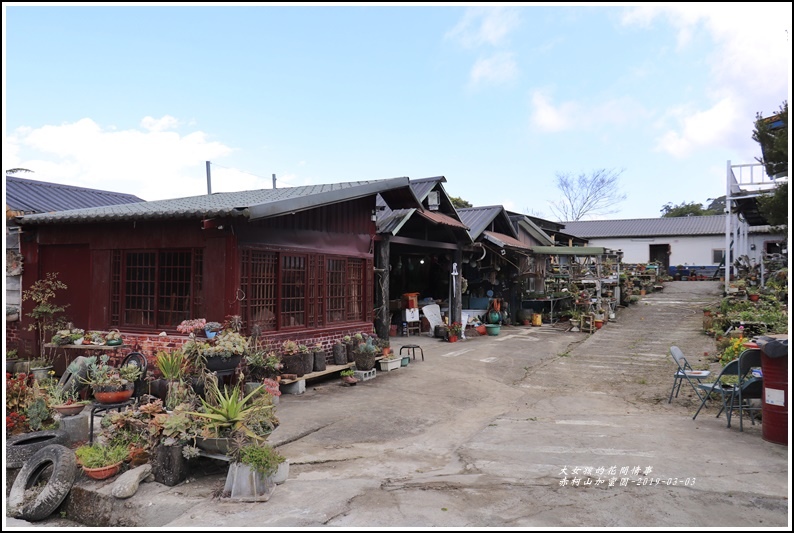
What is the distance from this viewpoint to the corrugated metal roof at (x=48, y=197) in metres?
11.7

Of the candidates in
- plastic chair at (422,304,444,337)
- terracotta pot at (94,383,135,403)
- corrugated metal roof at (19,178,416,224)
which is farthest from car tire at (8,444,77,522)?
plastic chair at (422,304,444,337)

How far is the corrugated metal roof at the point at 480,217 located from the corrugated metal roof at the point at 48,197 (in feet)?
33.9

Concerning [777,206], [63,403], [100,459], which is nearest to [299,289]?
[63,403]

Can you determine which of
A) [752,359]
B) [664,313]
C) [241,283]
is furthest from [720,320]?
[241,283]

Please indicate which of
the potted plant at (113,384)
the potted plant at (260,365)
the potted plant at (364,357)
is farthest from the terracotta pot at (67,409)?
the potted plant at (364,357)

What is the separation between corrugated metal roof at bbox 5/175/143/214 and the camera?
11.7 metres

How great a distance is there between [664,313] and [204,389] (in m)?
17.6

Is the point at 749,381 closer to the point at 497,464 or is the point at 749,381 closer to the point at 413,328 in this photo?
the point at 497,464

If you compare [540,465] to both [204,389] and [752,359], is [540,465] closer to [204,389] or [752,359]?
[752,359]

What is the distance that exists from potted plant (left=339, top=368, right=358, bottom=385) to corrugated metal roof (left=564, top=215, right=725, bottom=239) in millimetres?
29405

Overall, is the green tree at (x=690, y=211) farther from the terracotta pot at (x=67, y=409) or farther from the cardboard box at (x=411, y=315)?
the terracotta pot at (x=67, y=409)

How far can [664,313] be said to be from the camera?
19500 millimetres

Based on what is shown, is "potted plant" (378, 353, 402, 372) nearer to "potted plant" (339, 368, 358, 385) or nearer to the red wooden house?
"potted plant" (339, 368, 358, 385)

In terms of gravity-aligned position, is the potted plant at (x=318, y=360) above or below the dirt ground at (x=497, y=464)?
above
